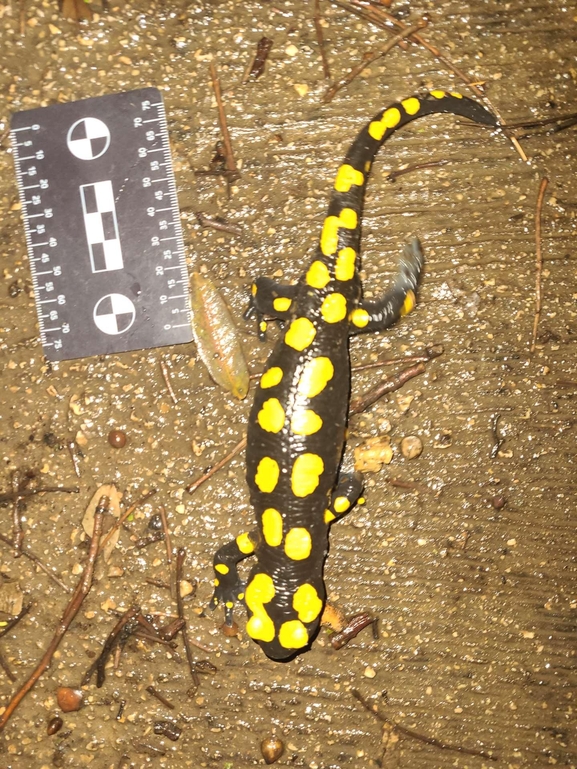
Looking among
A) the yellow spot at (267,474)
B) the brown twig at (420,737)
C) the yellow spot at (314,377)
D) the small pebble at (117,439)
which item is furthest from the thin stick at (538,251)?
the small pebble at (117,439)

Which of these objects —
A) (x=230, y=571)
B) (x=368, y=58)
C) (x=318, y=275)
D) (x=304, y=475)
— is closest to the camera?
(x=304, y=475)

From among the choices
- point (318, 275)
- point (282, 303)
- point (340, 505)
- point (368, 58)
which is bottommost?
point (340, 505)

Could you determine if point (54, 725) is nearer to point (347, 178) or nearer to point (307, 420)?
point (307, 420)

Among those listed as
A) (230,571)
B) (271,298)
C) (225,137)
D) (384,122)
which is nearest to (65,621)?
(230,571)

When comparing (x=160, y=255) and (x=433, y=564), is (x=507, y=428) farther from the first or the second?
(x=160, y=255)

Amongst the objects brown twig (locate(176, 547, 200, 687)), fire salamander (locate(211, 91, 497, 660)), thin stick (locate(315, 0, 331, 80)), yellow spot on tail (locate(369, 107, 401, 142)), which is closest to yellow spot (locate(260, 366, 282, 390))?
fire salamander (locate(211, 91, 497, 660))

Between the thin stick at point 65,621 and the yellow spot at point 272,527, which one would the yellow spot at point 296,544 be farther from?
the thin stick at point 65,621
